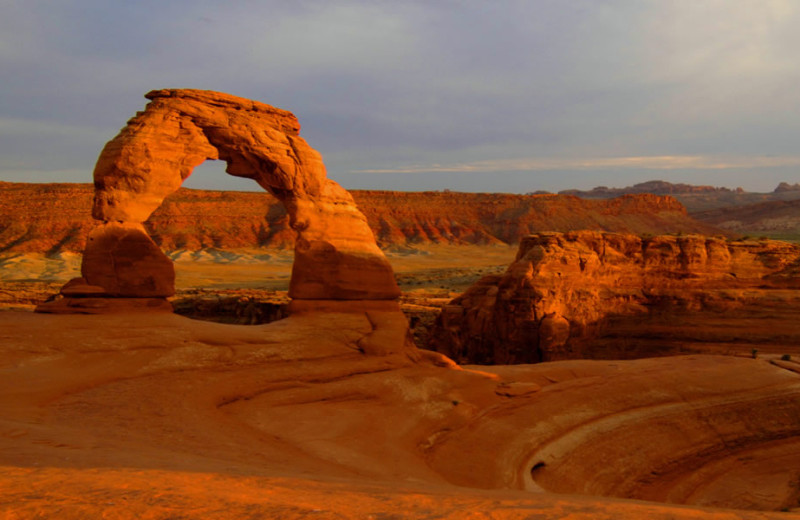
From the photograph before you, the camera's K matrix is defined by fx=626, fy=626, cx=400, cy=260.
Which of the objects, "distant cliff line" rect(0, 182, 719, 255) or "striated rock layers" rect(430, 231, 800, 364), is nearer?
"striated rock layers" rect(430, 231, 800, 364)

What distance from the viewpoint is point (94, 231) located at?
1352 centimetres

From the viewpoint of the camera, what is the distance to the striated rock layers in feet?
76.4

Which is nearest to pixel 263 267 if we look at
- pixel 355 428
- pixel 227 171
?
pixel 227 171

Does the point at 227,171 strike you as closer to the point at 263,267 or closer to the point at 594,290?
the point at 594,290

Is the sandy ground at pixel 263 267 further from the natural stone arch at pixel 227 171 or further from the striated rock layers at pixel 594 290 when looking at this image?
the natural stone arch at pixel 227 171

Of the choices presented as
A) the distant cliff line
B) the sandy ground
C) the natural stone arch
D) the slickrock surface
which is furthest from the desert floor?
the distant cliff line

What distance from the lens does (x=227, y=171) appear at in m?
15.5

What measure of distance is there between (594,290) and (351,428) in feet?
53.9

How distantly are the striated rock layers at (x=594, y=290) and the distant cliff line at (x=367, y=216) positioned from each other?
60122mm

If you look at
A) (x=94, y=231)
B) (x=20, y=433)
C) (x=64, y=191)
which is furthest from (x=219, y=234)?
(x=20, y=433)

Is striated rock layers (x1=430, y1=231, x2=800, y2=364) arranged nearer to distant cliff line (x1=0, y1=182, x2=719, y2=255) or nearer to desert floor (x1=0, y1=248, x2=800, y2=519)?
desert floor (x1=0, y1=248, x2=800, y2=519)

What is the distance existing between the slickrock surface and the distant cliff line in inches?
2607

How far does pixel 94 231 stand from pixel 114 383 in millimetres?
4444

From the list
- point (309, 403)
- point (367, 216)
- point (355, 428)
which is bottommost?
point (355, 428)
